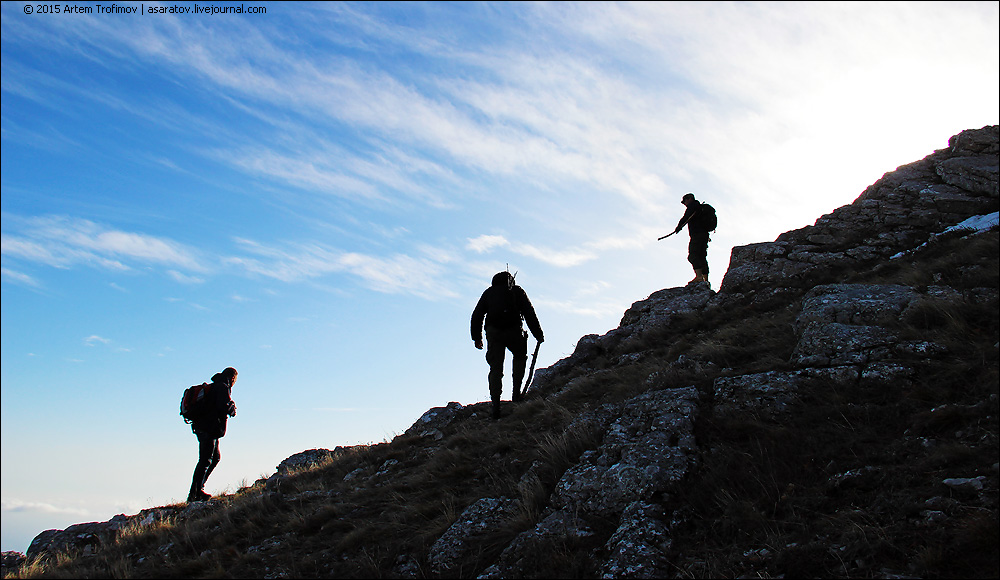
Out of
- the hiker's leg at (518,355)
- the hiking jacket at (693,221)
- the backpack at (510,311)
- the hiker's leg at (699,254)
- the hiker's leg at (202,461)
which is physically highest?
the hiking jacket at (693,221)

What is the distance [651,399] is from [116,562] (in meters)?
6.64

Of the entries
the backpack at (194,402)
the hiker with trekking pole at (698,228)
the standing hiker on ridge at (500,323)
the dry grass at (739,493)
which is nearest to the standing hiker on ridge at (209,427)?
the backpack at (194,402)

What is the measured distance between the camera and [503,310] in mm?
10953

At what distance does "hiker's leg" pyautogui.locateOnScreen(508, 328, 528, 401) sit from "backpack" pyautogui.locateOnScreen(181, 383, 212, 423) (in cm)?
601

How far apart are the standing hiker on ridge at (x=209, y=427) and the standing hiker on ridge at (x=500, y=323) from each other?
5.00 metres

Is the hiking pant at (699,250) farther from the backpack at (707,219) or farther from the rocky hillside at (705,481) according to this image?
the rocky hillside at (705,481)

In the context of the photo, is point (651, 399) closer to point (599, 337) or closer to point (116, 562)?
point (116, 562)

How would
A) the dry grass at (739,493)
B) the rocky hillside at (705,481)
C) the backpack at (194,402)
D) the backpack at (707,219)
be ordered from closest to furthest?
1. the dry grass at (739,493)
2. the rocky hillside at (705,481)
3. the backpack at (194,402)
4. the backpack at (707,219)

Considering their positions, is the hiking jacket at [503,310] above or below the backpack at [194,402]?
above

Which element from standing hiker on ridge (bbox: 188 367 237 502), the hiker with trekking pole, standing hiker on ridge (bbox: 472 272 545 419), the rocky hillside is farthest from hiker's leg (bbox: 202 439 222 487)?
the hiker with trekking pole

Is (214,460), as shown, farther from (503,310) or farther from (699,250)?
(699,250)

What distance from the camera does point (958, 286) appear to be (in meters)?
8.55

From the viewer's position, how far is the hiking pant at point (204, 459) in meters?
10.9

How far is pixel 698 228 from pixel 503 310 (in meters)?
8.90
